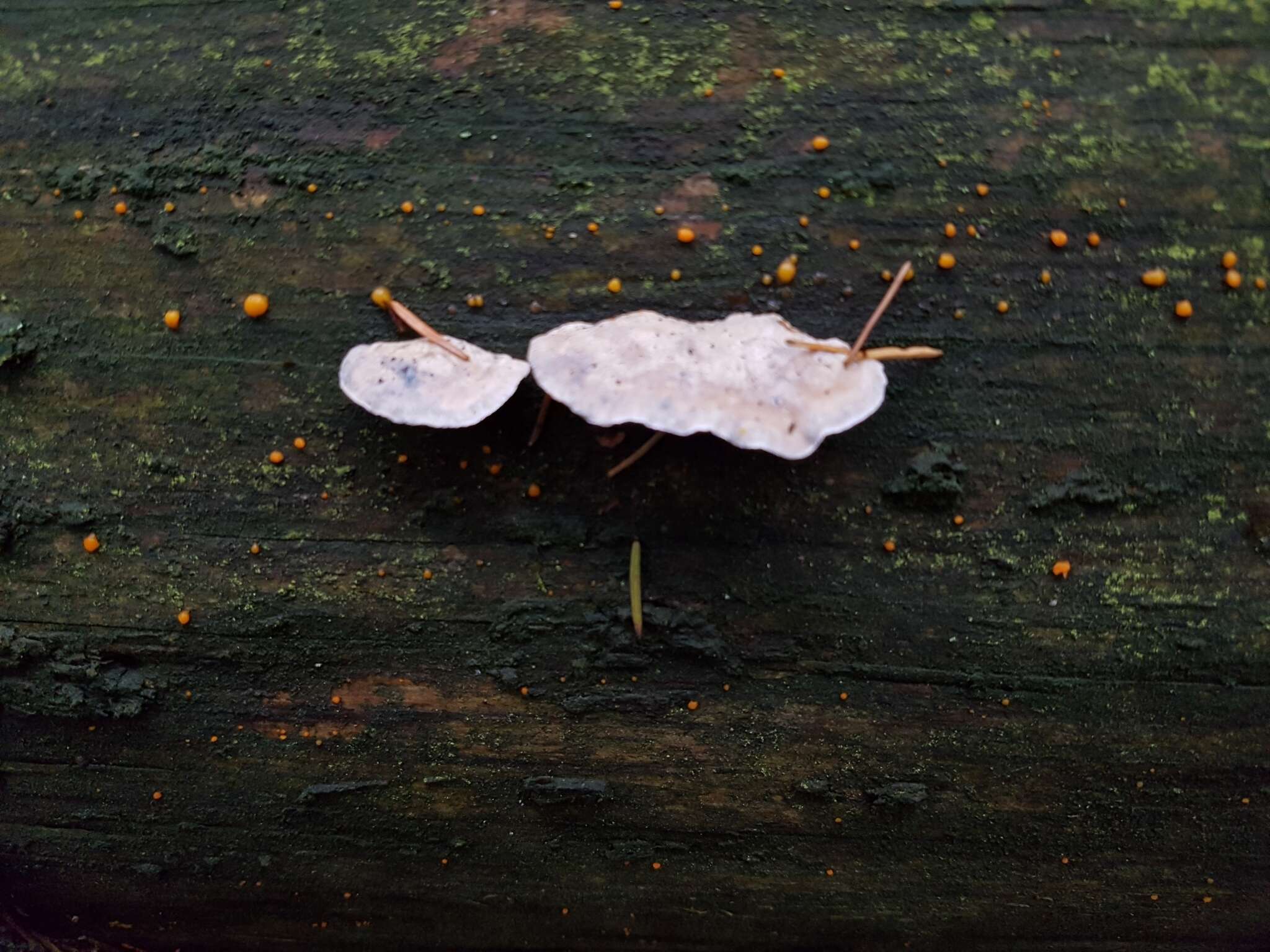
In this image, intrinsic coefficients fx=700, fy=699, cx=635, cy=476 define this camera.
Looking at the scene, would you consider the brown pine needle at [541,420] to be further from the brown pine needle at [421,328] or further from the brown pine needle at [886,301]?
the brown pine needle at [886,301]

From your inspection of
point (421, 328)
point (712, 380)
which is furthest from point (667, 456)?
point (421, 328)

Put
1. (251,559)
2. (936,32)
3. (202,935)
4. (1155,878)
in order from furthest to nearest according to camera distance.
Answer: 1. (202,935)
2. (1155,878)
3. (251,559)
4. (936,32)

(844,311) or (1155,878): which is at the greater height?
(844,311)

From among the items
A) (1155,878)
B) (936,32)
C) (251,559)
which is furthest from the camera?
(1155,878)

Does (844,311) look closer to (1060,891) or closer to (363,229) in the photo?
(363,229)

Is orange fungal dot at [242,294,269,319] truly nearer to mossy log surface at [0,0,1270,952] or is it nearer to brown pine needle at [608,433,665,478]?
mossy log surface at [0,0,1270,952]

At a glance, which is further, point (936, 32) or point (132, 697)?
point (132, 697)

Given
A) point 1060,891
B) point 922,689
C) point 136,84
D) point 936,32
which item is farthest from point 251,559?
point 1060,891

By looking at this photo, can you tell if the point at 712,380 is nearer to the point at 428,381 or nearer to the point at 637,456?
the point at 637,456
